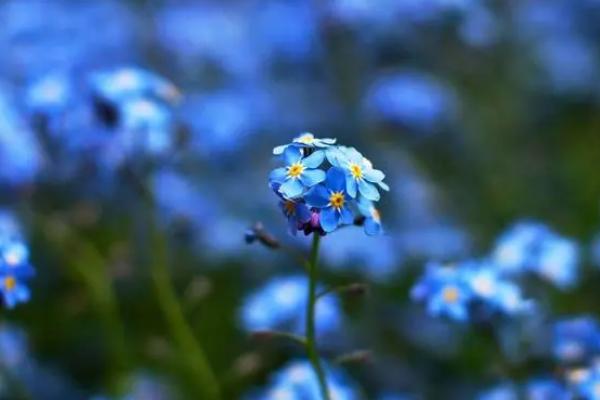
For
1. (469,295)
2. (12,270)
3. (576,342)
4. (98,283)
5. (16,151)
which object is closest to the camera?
(12,270)

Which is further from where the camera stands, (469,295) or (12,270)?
(469,295)

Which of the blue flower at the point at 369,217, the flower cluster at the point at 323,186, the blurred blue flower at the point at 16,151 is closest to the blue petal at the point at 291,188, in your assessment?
the flower cluster at the point at 323,186

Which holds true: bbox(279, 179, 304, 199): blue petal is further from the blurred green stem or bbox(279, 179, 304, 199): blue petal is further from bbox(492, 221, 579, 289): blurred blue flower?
the blurred green stem

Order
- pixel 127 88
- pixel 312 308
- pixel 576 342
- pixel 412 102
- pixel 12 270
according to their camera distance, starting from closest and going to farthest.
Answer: pixel 312 308, pixel 12 270, pixel 576 342, pixel 127 88, pixel 412 102

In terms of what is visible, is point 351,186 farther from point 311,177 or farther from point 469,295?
point 469,295

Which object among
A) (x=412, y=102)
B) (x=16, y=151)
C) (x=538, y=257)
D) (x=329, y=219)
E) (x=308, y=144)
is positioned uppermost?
(x=412, y=102)

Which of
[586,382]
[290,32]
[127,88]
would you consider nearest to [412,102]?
[290,32]
